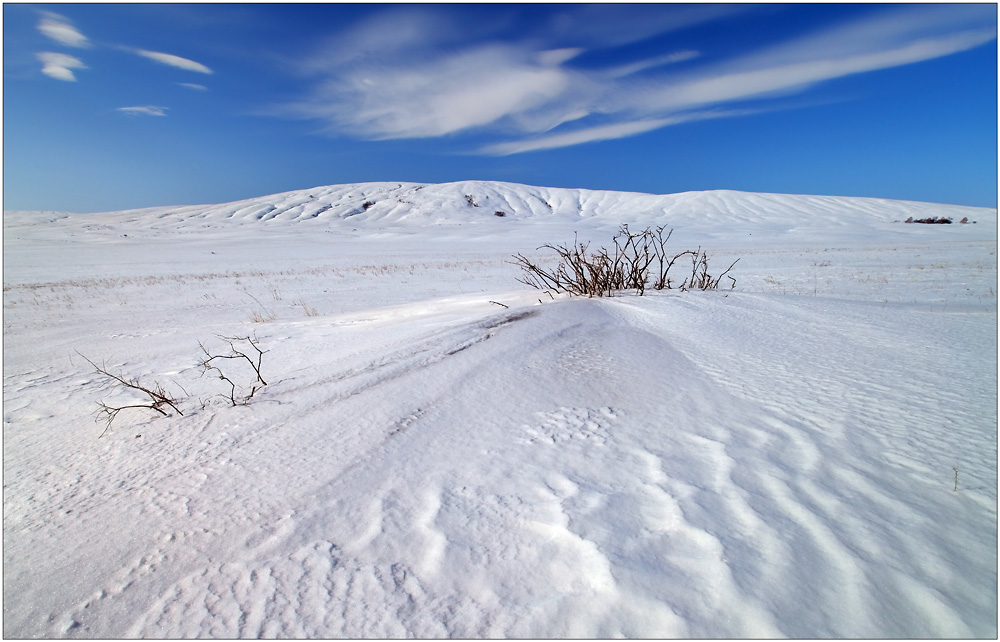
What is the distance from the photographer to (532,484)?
156cm

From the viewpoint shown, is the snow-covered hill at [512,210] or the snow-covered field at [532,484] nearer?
the snow-covered field at [532,484]

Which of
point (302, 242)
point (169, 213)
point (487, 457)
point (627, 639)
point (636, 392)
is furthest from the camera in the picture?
point (169, 213)

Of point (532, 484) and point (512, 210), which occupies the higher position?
point (512, 210)

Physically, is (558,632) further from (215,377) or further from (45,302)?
(45,302)

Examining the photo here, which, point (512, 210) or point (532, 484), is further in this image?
point (512, 210)

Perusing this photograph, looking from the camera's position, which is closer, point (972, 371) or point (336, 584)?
point (336, 584)

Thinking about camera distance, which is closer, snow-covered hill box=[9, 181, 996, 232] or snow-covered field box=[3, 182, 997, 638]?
snow-covered field box=[3, 182, 997, 638]

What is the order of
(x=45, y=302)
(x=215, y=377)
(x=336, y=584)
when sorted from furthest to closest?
(x=45, y=302) < (x=215, y=377) < (x=336, y=584)

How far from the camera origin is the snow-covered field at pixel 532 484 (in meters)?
1.13

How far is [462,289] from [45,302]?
7.15 m

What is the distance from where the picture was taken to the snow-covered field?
3.71ft

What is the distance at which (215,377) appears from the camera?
3074 mm

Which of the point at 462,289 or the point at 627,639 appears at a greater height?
the point at 627,639

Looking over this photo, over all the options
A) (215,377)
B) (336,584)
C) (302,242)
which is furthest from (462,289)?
(302,242)
